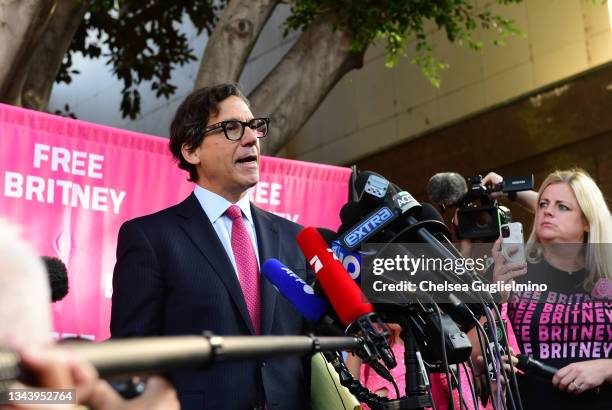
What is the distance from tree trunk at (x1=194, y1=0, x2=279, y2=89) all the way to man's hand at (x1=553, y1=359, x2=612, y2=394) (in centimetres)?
409

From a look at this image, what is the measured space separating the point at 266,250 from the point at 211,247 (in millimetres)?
200

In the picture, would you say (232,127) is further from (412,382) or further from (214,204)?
(412,382)

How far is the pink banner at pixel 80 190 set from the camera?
16.9ft

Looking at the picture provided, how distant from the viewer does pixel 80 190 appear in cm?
541

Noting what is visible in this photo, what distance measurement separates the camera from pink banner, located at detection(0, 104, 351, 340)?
203 inches

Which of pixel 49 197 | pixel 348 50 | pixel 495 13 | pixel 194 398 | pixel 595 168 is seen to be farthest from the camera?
pixel 495 13

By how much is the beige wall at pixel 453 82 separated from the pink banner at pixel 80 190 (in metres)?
5.45

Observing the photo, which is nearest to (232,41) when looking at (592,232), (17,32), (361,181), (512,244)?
(17,32)

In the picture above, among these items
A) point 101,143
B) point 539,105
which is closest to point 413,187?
point 539,105

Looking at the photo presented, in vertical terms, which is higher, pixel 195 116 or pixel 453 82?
pixel 453 82

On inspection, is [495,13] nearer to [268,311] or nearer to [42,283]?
[268,311]

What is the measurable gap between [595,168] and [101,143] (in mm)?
5665

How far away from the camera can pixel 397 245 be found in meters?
2.10

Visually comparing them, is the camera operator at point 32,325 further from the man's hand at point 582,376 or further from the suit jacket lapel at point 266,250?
the man's hand at point 582,376
